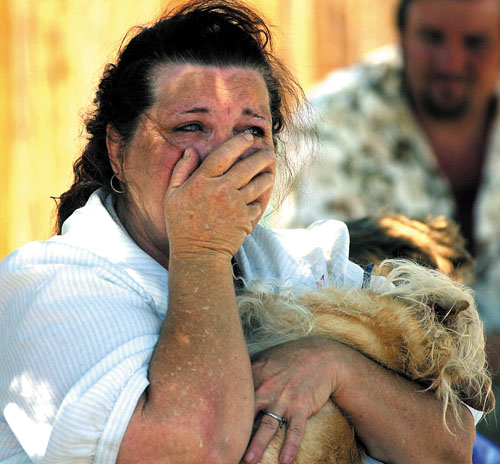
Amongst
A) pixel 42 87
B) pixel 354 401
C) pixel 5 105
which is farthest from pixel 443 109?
pixel 354 401

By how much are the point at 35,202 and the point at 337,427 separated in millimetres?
3251

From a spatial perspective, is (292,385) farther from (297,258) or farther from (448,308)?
(297,258)

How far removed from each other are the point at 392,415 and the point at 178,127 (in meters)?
0.92

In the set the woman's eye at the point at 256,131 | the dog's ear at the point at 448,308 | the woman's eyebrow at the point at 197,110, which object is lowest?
the dog's ear at the point at 448,308

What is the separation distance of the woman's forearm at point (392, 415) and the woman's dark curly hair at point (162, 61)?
2.95ft

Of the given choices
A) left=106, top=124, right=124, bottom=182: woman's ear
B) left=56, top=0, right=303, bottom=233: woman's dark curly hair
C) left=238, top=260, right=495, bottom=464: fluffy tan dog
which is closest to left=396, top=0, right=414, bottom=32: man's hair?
left=56, top=0, right=303, bottom=233: woman's dark curly hair

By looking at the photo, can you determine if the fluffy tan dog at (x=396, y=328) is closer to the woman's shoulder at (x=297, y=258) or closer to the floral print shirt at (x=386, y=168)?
the woman's shoulder at (x=297, y=258)

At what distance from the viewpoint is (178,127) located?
211cm

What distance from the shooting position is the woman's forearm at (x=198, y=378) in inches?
67.5

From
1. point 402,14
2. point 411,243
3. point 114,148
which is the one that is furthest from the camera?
point 402,14

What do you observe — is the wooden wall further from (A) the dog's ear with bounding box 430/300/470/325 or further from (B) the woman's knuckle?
(B) the woman's knuckle

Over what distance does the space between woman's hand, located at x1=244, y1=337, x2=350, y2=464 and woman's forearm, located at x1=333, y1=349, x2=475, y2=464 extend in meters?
0.06

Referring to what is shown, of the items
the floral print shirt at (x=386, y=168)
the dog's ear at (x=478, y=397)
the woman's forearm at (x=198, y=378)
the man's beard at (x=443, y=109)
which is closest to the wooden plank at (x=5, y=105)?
the floral print shirt at (x=386, y=168)

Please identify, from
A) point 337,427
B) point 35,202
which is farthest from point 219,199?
point 35,202
